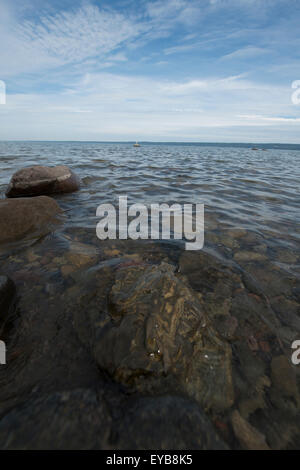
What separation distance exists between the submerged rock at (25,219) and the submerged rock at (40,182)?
6.05 feet

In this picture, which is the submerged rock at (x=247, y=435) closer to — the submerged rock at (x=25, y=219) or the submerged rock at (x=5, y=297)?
the submerged rock at (x=5, y=297)

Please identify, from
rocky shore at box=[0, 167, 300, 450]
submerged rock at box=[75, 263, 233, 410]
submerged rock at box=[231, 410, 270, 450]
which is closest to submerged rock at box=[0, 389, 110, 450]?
rocky shore at box=[0, 167, 300, 450]

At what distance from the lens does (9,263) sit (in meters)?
2.72

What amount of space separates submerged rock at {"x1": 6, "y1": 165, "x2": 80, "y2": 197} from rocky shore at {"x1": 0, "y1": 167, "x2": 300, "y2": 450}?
149 inches

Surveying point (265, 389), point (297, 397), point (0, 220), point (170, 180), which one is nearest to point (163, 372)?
point (265, 389)

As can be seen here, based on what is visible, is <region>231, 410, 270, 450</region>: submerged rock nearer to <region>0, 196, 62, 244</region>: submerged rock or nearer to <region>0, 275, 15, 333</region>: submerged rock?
<region>0, 275, 15, 333</region>: submerged rock

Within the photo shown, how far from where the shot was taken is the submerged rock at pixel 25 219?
344 centimetres

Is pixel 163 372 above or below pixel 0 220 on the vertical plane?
below

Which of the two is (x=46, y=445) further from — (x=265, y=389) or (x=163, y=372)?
(x=265, y=389)

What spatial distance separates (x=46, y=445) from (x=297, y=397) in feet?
4.87

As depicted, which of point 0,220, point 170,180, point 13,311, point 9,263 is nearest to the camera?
point 13,311

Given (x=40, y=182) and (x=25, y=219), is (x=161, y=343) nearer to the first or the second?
(x=25, y=219)

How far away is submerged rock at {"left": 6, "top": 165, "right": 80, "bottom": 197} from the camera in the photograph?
574 cm

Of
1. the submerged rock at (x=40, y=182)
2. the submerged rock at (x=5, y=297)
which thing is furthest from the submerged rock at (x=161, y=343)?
the submerged rock at (x=40, y=182)
